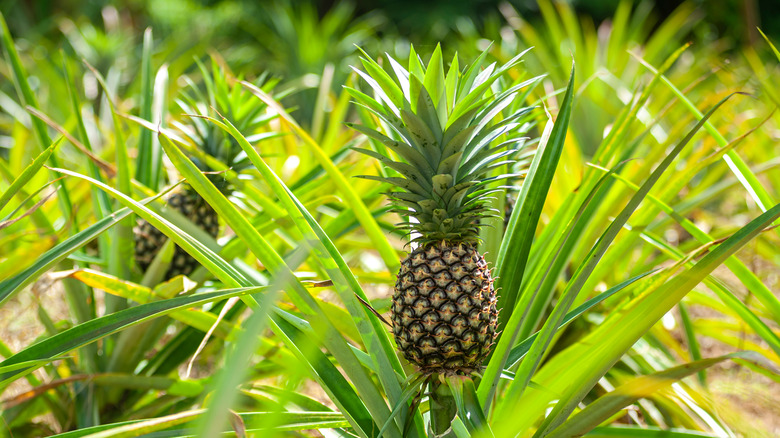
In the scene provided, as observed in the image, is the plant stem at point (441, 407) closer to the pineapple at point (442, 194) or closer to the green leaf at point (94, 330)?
the pineapple at point (442, 194)

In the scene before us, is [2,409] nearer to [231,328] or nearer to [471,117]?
[231,328]

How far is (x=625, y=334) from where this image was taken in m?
0.75

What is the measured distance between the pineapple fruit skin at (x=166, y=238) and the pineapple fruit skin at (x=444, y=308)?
0.73m

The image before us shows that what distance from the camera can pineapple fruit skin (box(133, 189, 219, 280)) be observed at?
55.1 inches

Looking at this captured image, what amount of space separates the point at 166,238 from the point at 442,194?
870mm

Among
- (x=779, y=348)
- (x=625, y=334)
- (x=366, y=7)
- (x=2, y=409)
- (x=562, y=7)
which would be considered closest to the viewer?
(x=625, y=334)

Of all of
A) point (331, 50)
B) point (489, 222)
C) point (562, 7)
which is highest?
point (331, 50)

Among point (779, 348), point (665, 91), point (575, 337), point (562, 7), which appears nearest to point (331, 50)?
point (562, 7)

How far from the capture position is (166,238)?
1.42 meters

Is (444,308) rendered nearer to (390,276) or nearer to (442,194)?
(442,194)

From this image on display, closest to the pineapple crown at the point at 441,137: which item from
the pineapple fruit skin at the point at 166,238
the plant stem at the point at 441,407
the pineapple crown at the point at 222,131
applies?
the plant stem at the point at 441,407

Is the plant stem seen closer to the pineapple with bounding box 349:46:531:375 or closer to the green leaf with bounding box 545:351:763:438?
the pineapple with bounding box 349:46:531:375

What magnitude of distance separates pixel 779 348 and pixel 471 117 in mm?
811

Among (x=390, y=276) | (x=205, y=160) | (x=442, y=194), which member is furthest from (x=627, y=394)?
(x=205, y=160)
